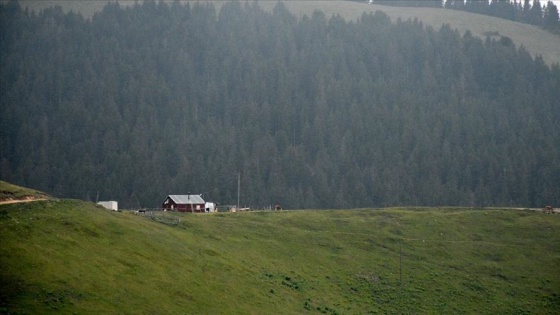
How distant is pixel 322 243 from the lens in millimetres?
89000

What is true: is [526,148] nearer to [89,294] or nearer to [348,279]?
[348,279]

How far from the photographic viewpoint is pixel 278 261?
78.4 m

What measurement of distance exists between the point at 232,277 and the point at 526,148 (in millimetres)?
147029

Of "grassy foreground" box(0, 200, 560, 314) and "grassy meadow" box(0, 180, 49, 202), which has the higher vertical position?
"grassy meadow" box(0, 180, 49, 202)

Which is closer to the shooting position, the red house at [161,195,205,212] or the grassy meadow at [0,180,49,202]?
the grassy meadow at [0,180,49,202]

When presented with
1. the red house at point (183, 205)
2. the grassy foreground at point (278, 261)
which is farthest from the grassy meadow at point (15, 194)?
the red house at point (183, 205)

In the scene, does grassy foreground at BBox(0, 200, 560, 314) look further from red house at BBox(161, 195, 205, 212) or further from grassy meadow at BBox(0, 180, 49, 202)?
red house at BBox(161, 195, 205, 212)

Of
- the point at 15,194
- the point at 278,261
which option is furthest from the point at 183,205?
the point at 15,194

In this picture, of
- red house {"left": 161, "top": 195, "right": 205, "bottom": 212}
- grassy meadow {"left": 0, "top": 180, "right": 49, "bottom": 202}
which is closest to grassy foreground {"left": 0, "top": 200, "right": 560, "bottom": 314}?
grassy meadow {"left": 0, "top": 180, "right": 49, "bottom": 202}

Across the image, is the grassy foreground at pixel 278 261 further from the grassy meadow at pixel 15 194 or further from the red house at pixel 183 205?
the red house at pixel 183 205

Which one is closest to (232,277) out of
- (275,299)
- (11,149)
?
(275,299)

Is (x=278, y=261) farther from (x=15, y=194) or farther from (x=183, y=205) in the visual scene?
(x=183, y=205)

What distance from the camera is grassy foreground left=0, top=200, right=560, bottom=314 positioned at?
175 feet

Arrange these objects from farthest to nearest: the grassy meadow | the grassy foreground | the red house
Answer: the red house
the grassy meadow
the grassy foreground
